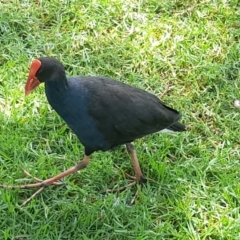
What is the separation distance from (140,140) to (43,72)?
1.10 m

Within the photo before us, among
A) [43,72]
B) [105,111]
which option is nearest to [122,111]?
[105,111]

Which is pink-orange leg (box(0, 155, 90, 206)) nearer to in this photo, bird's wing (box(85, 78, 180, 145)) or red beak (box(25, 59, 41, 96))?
bird's wing (box(85, 78, 180, 145))

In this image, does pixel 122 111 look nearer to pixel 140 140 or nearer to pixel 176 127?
pixel 176 127

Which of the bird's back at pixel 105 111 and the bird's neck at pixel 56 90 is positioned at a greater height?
the bird's neck at pixel 56 90

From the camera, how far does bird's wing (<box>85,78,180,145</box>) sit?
11.2 feet

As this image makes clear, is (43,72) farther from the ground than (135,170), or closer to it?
farther from the ground

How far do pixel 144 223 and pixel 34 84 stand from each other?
43.5 inches

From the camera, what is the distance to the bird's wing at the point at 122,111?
3410 mm

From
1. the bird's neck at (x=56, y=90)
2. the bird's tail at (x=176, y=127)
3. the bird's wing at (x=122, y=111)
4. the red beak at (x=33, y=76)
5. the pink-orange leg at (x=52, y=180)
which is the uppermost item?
the red beak at (x=33, y=76)

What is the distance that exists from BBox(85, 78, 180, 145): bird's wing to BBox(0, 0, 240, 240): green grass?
0.42 metres

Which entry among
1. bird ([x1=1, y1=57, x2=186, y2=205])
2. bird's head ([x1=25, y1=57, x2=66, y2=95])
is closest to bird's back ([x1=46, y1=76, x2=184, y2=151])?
bird ([x1=1, y1=57, x2=186, y2=205])

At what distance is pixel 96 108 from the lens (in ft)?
11.1

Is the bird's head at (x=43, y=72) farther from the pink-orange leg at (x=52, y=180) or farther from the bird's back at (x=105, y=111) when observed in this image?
the pink-orange leg at (x=52, y=180)

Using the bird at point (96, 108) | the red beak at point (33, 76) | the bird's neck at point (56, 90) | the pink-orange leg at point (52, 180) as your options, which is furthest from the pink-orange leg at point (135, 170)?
the red beak at point (33, 76)
